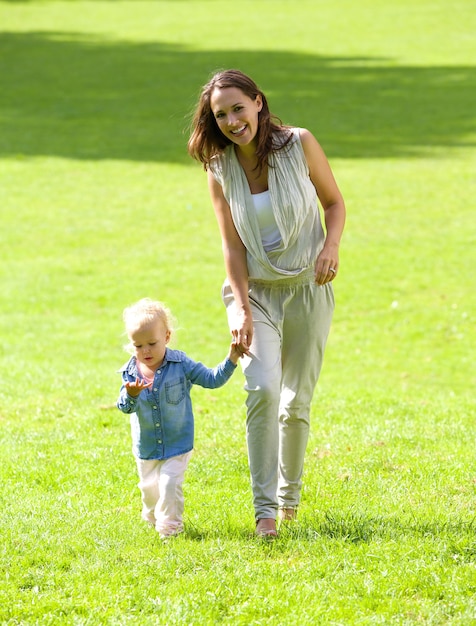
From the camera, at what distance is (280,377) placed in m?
5.40

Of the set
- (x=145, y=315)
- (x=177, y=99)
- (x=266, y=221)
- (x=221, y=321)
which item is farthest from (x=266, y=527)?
(x=177, y=99)

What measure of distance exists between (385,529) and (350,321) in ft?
34.1

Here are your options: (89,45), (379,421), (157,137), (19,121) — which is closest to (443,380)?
(379,421)

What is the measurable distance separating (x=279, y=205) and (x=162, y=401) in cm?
119

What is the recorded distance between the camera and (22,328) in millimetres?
14594

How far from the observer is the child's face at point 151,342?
17.7 ft

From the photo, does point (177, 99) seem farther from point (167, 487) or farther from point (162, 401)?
point (167, 487)

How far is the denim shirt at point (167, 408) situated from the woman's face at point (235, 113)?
1.20 metres

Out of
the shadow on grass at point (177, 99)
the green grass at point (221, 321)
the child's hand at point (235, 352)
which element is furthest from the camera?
the shadow on grass at point (177, 99)

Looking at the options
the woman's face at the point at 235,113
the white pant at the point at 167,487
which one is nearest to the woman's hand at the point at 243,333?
the white pant at the point at 167,487

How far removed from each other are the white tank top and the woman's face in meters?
0.30

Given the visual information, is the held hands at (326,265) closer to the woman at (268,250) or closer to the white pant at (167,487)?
the woman at (268,250)

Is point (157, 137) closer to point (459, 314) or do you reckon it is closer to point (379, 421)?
point (459, 314)

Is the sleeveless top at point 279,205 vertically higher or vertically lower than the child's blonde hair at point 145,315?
higher
